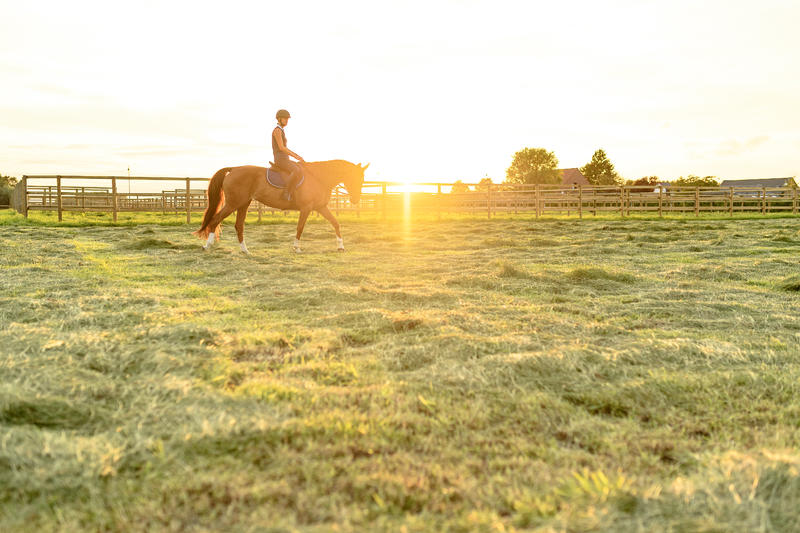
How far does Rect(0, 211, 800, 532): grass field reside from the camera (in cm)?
130

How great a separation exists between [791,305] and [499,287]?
6.92 feet

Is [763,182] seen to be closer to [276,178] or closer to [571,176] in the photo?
[571,176]

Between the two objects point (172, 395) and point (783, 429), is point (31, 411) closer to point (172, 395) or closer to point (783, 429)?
point (172, 395)

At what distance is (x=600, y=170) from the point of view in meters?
69.9

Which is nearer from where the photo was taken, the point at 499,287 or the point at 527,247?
the point at 499,287

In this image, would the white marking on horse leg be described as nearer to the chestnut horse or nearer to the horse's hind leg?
the chestnut horse

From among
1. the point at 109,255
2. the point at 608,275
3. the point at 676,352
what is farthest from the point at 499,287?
the point at 109,255

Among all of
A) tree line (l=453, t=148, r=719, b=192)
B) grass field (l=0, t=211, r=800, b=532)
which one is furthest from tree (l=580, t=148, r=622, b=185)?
grass field (l=0, t=211, r=800, b=532)

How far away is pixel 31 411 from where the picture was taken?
179 cm

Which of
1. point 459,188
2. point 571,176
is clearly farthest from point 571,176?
point 459,188

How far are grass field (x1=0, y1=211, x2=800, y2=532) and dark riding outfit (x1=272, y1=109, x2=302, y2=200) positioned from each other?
4.08 meters

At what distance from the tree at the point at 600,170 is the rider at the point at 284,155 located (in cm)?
6637

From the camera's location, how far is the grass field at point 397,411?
1303 millimetres

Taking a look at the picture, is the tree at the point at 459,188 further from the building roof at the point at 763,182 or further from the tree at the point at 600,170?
the building roof at the point at 763,182
